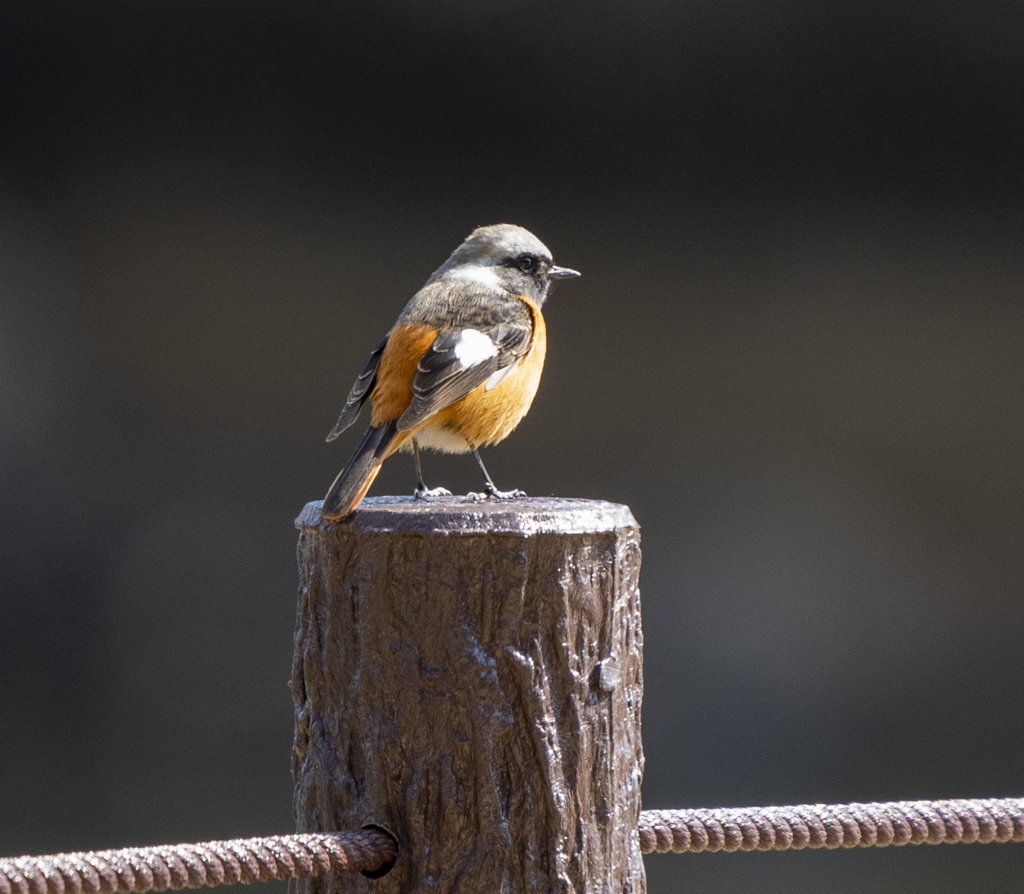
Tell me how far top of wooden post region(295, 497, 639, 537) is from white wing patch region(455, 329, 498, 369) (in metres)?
0.96

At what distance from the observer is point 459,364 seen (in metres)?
2.55

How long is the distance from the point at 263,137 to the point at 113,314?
0.93m

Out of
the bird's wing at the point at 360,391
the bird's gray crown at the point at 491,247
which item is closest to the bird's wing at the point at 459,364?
the bird's wing at the point at 360,391

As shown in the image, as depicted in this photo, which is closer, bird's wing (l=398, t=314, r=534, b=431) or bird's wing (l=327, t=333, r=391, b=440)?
bird's wing (l=398, t=314, r=534, b=431)

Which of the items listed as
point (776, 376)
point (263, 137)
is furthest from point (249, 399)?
point (776, 376)

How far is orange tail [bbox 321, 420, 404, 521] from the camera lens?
5.41ft

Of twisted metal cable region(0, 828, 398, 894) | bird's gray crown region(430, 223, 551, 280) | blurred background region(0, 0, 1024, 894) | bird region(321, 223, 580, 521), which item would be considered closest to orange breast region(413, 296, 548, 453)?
bird region(321, 223, 580, 521)

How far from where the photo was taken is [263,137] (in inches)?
187

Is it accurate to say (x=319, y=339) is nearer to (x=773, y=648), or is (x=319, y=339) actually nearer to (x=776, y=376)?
(x=776, y=376)

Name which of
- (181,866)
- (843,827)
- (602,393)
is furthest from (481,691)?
(602,393)

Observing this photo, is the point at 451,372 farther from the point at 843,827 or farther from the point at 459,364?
the point at 843,827

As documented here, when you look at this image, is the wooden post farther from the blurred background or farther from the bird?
the blurred background

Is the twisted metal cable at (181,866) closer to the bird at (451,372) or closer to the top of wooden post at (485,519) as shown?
the top of wooden post at (485,519)

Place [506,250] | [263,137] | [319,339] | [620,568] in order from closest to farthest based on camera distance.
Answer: [620,568], [506,250], [263,137], [319,339]
